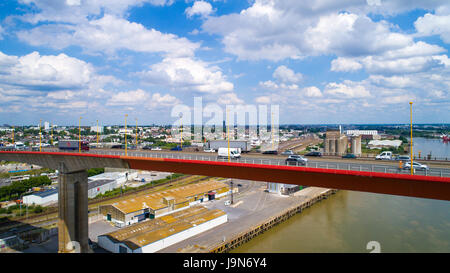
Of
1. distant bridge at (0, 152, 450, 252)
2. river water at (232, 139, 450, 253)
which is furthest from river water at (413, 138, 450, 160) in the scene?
distant bridge at (0, 152, 450, 252)

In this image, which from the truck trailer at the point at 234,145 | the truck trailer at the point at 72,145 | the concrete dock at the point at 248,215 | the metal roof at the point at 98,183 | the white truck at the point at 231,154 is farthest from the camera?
the metal roof at the point at 98,183

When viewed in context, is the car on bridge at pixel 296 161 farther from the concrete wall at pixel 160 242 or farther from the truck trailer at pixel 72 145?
the truck trailer at pixel 72 145

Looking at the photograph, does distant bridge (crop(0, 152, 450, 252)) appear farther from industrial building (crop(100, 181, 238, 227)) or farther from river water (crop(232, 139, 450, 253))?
river water (crop(232, 139, 450, 253))

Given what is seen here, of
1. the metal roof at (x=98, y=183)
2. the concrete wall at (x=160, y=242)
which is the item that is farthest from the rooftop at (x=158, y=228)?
the metal roof at (x=98, y=183)

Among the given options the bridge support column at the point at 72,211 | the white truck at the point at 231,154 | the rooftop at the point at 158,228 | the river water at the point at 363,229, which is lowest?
the river water at the point at 363,229

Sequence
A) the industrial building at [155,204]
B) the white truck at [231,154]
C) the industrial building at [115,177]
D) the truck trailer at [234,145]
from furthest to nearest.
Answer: the industrial building at [115,177] < the industrial building at [155,204] < the truck trailer at [234,145] < the white truck at [231,154]

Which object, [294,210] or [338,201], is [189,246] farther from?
[338,201]

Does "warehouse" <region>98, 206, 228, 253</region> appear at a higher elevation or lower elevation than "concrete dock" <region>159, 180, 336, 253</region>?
higher
